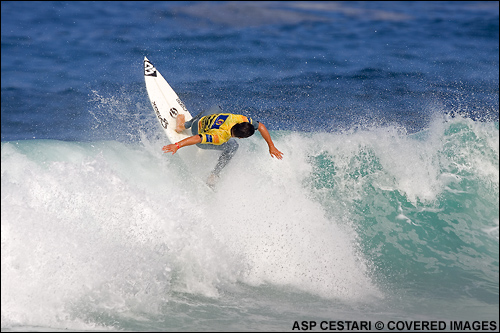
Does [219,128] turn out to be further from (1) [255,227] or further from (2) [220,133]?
(1) [255,227]

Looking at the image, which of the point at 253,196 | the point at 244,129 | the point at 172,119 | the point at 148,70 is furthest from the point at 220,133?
the point at 148,70

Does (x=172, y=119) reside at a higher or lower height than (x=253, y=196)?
higher

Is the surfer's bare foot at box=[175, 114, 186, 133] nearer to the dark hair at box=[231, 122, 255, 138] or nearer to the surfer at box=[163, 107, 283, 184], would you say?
the surfer at box=[163, 107, 283, 184]

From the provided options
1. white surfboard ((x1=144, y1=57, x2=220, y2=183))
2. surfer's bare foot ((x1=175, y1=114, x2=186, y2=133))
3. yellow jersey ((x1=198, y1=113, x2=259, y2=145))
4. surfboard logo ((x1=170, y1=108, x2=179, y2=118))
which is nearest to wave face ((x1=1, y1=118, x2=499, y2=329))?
white surfboard ((x1=144, y1=57, x2=220, y2=183))

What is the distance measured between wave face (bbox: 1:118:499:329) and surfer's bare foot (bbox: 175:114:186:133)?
591 millimetres

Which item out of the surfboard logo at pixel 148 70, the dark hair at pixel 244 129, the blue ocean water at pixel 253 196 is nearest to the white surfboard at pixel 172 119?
the surfboard logo at pixel 148 70

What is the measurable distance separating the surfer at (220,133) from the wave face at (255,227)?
48cm

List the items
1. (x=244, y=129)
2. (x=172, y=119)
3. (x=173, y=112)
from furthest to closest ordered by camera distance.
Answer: (x=173, y=112), (x=172, y=119), (x=244, y=129)

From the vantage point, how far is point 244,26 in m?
17.1

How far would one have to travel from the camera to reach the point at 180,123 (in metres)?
7.86

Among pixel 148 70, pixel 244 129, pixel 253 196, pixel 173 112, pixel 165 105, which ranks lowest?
pixel 253 196

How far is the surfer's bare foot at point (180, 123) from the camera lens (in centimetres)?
779

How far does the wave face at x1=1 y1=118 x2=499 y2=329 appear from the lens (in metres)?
5.73

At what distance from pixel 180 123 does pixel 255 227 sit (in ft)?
7.39
